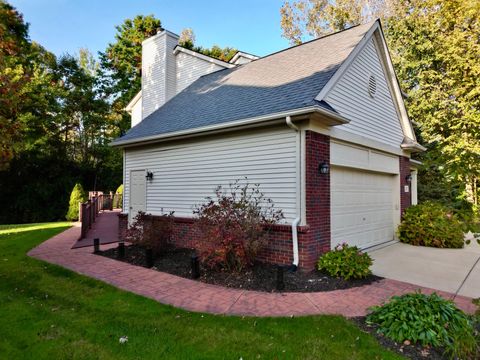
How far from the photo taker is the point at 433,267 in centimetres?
710

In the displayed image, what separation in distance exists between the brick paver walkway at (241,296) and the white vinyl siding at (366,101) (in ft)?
13.7

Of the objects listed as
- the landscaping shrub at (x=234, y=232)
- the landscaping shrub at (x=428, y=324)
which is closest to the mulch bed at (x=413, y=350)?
the landscaping shrub at (x=428, y=324)

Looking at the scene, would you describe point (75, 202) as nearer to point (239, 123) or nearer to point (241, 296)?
point (239, 123)

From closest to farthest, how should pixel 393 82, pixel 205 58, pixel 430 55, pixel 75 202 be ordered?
1. pixel 393 82
2. pixel 205 58
3. pixel 430 55
4. pixel 75 202

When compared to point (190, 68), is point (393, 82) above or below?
below

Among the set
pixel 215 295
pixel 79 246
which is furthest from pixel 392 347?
pixel 79 246

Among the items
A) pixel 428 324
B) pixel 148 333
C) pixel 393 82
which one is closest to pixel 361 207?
pixel 393 82

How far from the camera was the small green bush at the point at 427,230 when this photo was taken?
958 cm

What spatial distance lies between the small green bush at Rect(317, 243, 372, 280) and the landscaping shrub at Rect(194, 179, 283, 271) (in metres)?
1.27

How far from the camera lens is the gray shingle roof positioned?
725cm

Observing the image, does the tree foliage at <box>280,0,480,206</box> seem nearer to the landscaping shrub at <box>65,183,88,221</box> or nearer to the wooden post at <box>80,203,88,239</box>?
the wooden post at <box>80,203,88,239</box>

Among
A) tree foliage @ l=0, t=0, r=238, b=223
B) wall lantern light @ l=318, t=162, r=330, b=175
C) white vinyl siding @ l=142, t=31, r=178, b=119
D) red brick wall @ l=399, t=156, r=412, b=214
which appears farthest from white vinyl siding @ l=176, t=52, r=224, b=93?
wall lantern light @ l=318, t=162, r=330, b=175

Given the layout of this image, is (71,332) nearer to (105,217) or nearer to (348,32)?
(348,32)

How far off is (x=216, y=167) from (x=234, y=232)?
8.25ft
